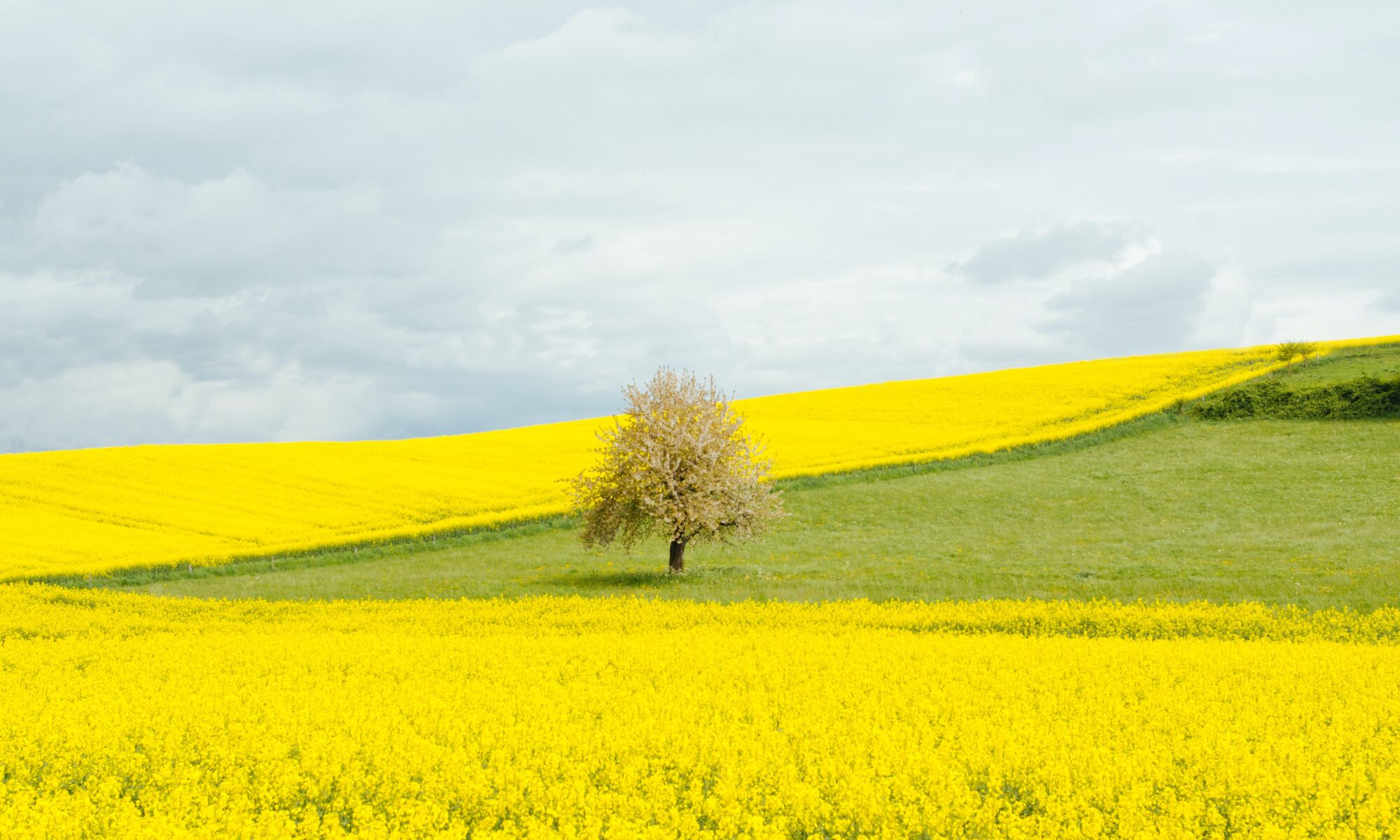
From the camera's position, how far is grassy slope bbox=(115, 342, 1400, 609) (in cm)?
2659

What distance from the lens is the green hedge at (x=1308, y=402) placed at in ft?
159

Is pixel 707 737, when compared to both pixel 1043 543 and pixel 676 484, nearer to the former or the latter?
pixel 676 484

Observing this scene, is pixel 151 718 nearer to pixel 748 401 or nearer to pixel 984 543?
pixel 984 543

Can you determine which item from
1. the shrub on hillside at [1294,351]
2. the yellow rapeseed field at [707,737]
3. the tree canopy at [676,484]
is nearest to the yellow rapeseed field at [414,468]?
the shrub on hillside at [1294,351]

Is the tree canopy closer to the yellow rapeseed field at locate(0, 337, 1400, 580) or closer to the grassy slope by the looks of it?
the grassy slope

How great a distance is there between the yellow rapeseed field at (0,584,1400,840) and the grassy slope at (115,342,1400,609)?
23.0 ft

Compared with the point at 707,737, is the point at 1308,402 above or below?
above

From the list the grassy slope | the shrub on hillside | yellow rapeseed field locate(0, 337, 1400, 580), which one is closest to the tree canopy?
the grassy slope

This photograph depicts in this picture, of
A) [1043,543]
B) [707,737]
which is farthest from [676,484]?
[707,737]

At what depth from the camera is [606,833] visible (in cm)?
807

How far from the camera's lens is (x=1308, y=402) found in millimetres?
49969

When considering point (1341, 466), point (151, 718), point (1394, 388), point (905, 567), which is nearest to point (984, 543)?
point (905, 567)

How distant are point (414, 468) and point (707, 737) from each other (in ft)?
145

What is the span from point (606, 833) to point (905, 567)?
885 inches
